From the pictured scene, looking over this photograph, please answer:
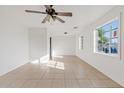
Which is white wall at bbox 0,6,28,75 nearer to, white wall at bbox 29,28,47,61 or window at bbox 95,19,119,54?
white wall at bbox 29,28,47,61

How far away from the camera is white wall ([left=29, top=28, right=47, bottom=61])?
827 cm

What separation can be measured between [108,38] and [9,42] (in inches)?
154

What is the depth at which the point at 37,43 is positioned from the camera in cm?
827

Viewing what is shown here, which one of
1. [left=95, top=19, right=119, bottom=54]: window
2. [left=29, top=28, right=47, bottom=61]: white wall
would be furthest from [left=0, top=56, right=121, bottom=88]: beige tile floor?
[left=29, top=28, right=47, bottom=61]: white wall

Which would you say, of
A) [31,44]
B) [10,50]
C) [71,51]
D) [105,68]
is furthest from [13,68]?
[71,51]

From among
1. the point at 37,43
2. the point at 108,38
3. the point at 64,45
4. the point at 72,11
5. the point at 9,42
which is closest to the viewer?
the point at 72,11

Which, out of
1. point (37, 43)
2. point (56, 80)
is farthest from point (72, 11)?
point (37, 43)

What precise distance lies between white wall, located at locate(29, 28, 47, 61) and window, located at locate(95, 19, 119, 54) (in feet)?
11.1

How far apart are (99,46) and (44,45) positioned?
11.8 ft

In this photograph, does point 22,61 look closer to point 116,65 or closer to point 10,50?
point 10,50

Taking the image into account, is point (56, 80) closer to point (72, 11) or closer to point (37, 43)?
point (72, 11)

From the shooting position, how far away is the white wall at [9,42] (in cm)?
470

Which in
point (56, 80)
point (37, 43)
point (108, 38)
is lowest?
point (56, 80)

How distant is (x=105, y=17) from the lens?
479cm
